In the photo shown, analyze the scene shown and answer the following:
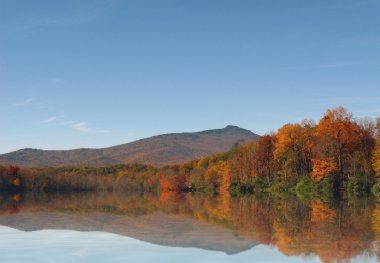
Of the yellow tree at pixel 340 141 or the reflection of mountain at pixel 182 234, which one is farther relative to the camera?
the yellow tree at pixel 340 141

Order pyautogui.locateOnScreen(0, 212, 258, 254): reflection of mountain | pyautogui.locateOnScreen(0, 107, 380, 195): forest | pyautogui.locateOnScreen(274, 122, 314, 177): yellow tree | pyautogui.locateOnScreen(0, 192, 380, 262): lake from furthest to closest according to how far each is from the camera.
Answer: pyautogui.locateOnScreen(274, 122, 314, 177): yellow tree
pyautogui.locateOnScreen(0, 107, 380, 195): forest
pyautogui.locateOnScreen(0, 212, 258, 254): reflection of mountain
pyautogui.locateOnScreen(0, 192, 380, 262): lake

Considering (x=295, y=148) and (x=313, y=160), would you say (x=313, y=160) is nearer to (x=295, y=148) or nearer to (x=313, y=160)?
(x=313, y=160)

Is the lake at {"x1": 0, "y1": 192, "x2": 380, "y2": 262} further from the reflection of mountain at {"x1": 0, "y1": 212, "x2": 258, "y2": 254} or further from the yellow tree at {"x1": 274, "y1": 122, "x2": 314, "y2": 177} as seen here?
the yellow tree at {"x1": 274, "y1": 122, "x2": 314, "y2": 177}

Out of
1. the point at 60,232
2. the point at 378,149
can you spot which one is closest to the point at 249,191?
the point at 378,149

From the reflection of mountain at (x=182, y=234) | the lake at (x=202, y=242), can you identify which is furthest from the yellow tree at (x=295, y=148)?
the reflection of mountain at (x=182, y=234)

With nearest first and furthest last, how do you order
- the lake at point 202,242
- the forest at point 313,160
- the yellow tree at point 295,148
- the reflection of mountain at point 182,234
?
the lake at point 202,242
the reflection of mountain at point 182,234
the forest at point 313,160
the yellow tree at point 295,148

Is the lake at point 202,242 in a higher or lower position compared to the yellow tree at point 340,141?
lower

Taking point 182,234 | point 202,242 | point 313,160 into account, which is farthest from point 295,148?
point 202,242

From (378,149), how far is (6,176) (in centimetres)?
9684

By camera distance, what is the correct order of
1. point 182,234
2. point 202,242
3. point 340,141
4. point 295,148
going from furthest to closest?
→ 1. point 295,148
2. point 340,141
3. point 182,234
4. point 202,242

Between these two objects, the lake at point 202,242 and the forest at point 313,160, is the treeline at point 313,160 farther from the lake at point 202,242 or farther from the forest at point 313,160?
the lake at point 202,242

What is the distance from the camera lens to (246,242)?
61.5 feet

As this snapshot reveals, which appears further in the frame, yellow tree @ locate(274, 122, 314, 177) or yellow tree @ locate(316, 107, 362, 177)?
yellow tree @ locate(274, 122, 314, 177)

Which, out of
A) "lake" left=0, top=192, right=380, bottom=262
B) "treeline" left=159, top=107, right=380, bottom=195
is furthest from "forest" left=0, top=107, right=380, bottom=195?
"lake" left=0, top=192, right=380, bottom=262
